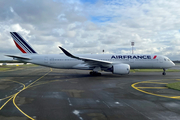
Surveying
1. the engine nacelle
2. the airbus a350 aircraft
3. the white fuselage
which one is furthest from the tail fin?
the engine nacelle

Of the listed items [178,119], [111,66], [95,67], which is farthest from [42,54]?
[178,119]

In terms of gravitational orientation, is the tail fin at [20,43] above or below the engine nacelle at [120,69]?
above

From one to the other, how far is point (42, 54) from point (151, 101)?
881 inches

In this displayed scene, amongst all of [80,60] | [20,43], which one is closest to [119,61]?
[80,60]

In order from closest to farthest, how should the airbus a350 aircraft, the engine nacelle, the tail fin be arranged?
1. the engine nacelle
2. the airbus a350 aircraft
3. the tail fin

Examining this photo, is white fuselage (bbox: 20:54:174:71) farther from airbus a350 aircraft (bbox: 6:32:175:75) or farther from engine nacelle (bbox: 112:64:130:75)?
engine nacelle (bbox: 112:64:130:75)

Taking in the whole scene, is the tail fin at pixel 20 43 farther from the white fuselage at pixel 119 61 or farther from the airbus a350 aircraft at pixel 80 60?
the white fuselage at pixel 119 61

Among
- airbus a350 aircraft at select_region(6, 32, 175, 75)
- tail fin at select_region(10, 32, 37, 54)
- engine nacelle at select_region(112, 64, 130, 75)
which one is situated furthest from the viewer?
tail fin at select_region(10, 32, 37, 54)

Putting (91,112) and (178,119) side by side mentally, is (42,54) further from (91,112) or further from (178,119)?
(178,119)

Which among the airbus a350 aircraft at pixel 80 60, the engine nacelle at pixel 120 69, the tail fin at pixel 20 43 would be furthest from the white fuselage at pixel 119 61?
the engine nacelle at pixel 120 69

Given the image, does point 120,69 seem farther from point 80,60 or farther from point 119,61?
point 80,60

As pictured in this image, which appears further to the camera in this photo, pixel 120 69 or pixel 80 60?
pixel 80 60

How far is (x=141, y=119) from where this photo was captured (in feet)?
22.6

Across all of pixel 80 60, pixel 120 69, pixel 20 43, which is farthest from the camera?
pixel 20 43
